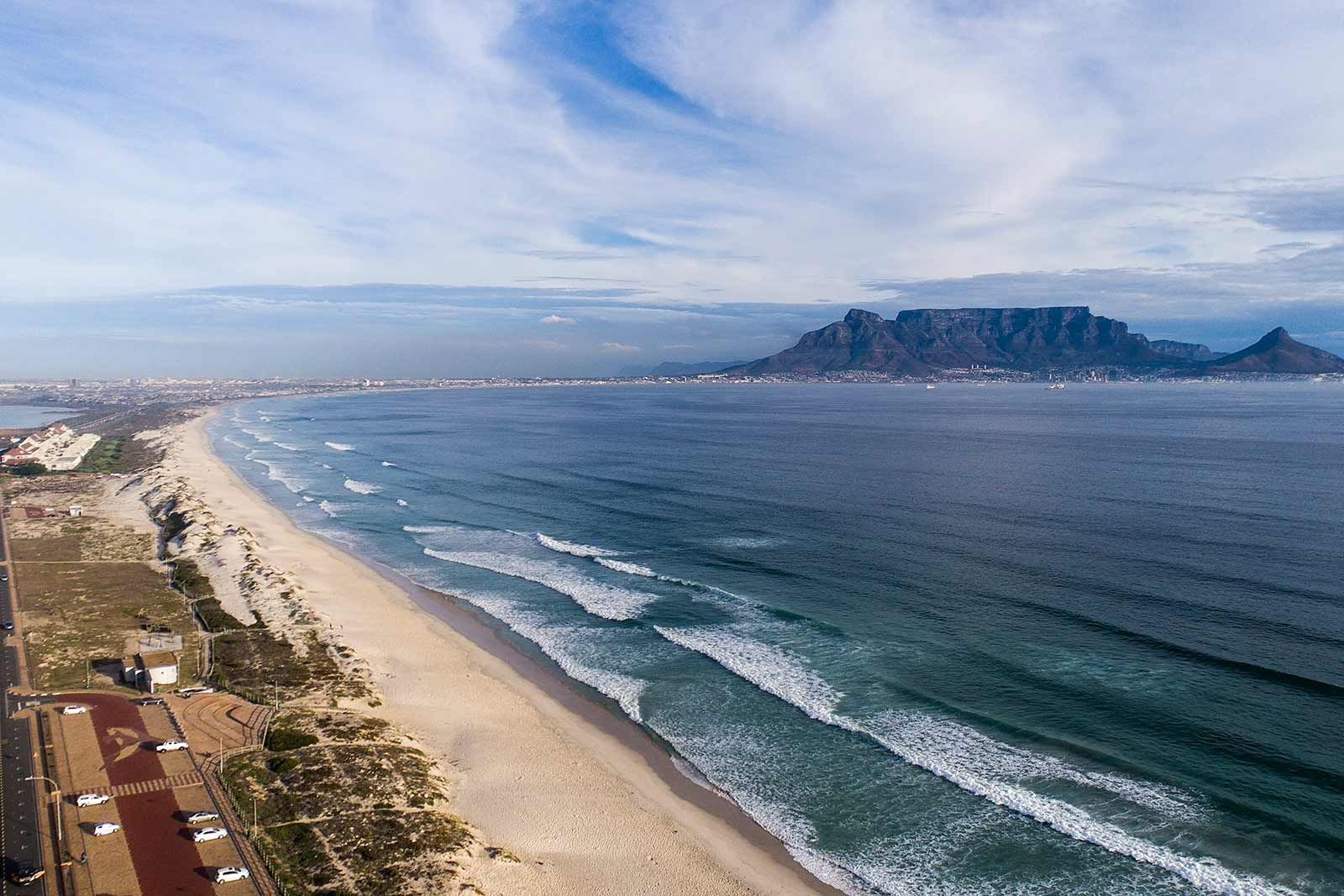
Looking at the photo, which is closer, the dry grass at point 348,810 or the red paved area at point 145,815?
the red paved area at point 145,815

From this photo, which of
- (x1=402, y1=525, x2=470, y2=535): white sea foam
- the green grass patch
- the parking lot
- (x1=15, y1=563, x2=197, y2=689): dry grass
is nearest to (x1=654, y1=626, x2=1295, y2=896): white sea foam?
the parking lot

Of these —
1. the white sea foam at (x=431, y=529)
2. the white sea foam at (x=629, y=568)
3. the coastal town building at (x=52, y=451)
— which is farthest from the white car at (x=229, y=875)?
the coastal town building at (x=52, y=451)

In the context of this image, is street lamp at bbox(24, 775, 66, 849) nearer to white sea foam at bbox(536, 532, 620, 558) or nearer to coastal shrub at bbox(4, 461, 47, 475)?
white sea foam at bbox(536, 532, 620, 558)

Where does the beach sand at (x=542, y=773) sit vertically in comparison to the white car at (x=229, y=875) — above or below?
below

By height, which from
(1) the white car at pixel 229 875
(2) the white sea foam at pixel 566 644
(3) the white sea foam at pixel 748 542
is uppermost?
(3) the white sea foam at pixel 748 542

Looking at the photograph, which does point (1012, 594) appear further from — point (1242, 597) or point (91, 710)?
point (91, 710)

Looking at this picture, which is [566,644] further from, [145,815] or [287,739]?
[145,815]

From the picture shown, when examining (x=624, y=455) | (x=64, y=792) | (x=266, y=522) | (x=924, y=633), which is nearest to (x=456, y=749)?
(x=64, y=792)

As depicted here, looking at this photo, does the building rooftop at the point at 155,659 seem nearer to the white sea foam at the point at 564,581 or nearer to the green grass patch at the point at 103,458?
the white sea foam at the point at 564,581
